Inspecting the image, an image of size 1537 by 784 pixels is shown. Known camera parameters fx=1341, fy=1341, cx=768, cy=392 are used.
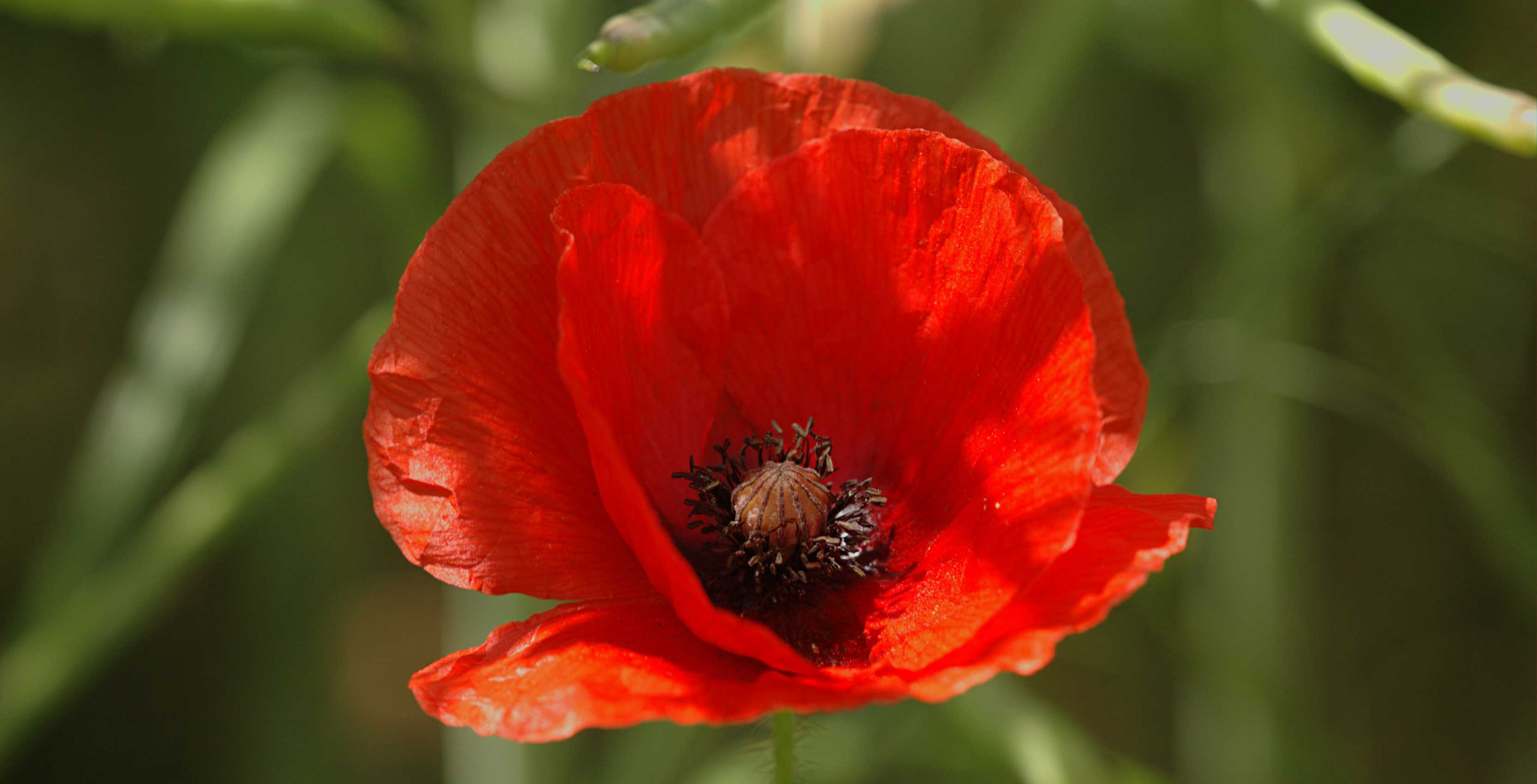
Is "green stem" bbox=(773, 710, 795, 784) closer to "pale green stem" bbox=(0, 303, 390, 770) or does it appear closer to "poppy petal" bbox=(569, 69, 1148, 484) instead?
"poppy petal" bbox=(569, 69, 1148, 484)

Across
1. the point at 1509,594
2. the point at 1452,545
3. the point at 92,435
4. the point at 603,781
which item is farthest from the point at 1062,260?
the point at 92,435

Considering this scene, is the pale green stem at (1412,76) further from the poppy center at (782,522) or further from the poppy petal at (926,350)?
the poppy center at (782,522)

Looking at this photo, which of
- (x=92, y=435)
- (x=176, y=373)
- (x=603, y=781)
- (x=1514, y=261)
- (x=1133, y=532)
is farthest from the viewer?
(x=92, y=435)

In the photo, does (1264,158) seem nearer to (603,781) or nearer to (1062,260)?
(1062,260)

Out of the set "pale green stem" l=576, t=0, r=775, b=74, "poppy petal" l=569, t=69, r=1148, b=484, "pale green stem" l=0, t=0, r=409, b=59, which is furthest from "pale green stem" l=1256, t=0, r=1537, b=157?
"pale green stem" l=0, t=0, r=409, b=59

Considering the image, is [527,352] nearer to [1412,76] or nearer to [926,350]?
[926,350]

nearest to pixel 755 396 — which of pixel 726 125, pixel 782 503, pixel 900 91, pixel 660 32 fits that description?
pixel 782 503
